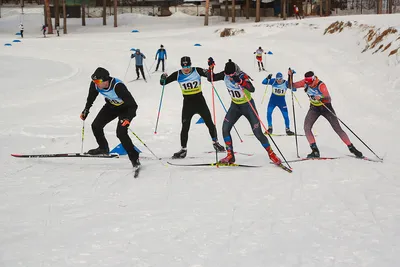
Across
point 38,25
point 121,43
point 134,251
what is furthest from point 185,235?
point 38,25

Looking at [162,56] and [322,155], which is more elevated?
[162,56]

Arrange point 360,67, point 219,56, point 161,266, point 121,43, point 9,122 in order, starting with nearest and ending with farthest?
point 161,266
point 9,122
point 360,67
point 219,56
point 121,43

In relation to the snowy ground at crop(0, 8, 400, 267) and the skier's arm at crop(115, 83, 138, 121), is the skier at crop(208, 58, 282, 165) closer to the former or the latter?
the snowy ground at crop(0, 8, 400, 267)

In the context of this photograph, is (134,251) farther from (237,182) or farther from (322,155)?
(322,155)

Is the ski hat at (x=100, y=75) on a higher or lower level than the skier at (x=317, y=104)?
higher

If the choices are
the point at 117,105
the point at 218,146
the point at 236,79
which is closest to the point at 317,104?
the point at 236,79

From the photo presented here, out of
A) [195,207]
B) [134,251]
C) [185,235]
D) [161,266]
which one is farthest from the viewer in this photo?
[195,207]

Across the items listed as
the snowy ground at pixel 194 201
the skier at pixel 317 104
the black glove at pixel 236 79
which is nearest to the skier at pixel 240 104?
the black glove at pixel 236 79

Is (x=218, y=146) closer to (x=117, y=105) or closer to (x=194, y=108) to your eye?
(x=194, y=108)

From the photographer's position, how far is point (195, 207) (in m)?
6.00

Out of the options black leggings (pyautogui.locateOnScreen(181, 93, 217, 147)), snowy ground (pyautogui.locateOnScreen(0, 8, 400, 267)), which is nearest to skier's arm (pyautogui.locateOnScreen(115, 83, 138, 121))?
snowy ground (pyautogui.locateOnScreen(0, 8, 400, 267))

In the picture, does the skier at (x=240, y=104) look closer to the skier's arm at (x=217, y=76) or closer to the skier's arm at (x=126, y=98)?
the skier's arm at (x=217, y=76)

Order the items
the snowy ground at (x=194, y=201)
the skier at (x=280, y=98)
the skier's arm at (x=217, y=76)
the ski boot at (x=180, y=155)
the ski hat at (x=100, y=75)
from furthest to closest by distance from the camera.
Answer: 1. the skier at (x=280, y=98)
2. the ski boot at (x=180, y=155)
3. the skier's arm at (x=217, y=76)
4. the ski hat at (x=100, y=75)
5. the snowy ground at (x=194, y=201)

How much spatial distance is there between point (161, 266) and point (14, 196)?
3088 millimetres
